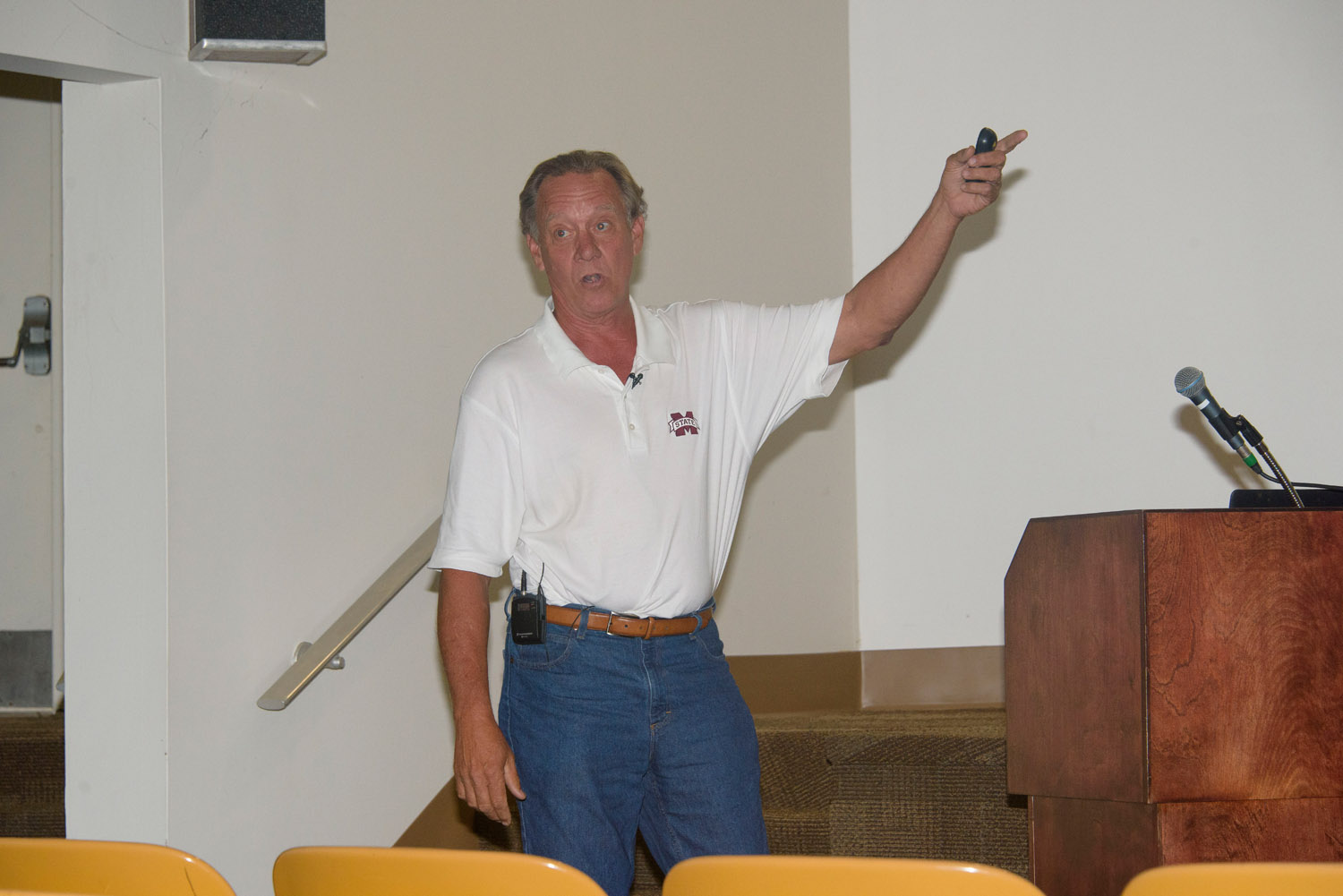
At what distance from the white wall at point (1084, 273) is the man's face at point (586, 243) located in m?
1.88

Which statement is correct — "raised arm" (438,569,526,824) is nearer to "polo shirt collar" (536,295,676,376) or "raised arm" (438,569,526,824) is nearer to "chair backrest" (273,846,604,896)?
"polo shirt collar" (536,295,676,376)

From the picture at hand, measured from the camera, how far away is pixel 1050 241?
3.88 metres

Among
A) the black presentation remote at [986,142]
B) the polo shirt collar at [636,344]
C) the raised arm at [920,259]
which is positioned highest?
the black presentation remote at [986,142]

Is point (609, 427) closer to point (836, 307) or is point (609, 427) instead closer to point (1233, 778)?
point (836, 307)

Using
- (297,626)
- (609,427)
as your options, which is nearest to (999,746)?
(609,427)

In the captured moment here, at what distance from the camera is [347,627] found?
9.12ft

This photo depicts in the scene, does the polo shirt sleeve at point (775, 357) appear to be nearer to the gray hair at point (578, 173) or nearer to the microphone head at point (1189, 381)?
the gray hair at point (578, 173)

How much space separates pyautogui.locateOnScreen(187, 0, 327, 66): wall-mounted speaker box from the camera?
260 centimetres

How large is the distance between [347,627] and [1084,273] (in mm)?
2521

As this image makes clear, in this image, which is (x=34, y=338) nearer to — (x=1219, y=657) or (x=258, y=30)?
(x=258, y=30)

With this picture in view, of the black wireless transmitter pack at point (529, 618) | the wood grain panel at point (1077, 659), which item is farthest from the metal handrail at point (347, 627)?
the wood grain panel at point (1077, 659)

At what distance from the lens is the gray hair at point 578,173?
231 centimetres

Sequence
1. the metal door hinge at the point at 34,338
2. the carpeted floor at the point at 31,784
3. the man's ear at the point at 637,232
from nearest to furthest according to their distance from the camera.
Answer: the man's ear at the point at 637,232, the carpeted floor at the point at 31,784, the metal door hinge at the point at 34,338

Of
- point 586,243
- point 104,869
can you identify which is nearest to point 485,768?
point 104,869
